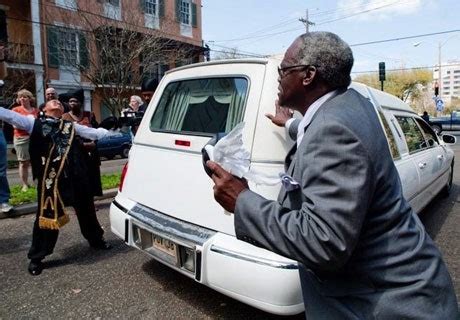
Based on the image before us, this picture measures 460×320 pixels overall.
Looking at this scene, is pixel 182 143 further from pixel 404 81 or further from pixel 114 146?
pixel 404 81

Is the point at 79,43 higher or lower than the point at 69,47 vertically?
higher

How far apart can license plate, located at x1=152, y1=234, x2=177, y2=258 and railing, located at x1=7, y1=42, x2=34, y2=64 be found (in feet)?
54.1

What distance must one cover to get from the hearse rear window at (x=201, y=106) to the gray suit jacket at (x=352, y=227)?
1.56m

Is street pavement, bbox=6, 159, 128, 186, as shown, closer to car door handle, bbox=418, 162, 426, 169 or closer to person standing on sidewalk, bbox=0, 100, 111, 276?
person standing on sidewalk, bbox=0, 100, 111, 276

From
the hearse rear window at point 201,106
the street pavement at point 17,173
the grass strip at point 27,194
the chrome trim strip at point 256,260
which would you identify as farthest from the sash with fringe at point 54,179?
the street pavement at point 17,173

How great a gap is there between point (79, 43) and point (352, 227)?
20.2 m

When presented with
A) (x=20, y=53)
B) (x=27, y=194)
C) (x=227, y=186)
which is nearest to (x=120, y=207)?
(x=227, y=186)

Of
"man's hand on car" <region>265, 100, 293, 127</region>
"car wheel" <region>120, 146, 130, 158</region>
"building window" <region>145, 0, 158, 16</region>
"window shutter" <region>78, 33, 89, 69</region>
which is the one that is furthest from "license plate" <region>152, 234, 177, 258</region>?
"building window" <region>145, 0, 158, 16</region>

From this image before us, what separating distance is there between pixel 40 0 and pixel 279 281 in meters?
20.1

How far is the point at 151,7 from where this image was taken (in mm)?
21734

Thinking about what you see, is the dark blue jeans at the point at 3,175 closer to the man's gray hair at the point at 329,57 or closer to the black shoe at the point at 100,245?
the black shoe at the point at 100,245

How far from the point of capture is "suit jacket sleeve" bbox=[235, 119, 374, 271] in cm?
112

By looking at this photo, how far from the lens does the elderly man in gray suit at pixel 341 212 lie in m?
1.13

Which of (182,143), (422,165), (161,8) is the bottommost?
(422,165)
